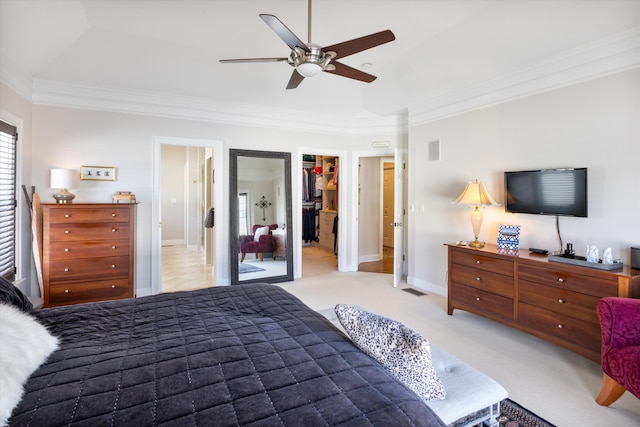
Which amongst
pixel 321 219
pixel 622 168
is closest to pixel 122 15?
pixel 622 168

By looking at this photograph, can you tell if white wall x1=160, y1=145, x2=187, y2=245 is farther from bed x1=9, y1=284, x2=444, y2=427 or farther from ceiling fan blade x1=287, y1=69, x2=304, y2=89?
bed x1=9, y1=284, x2=444, y2=427

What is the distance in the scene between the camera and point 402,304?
406cm

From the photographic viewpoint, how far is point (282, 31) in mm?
1990

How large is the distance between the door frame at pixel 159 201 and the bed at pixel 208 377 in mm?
2718

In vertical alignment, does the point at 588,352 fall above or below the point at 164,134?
below

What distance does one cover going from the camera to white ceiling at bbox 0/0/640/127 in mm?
2732

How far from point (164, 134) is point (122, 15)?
170 centimetres

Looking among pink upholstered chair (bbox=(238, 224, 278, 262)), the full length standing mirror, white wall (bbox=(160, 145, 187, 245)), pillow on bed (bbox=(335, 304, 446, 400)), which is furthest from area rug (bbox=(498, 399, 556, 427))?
white wall (bbox=(160, 145, 187, 245))

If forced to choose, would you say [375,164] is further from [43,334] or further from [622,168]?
[43,334]

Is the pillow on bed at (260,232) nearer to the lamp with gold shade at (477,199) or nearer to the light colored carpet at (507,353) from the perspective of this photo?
the light colored carpet at (507,353)

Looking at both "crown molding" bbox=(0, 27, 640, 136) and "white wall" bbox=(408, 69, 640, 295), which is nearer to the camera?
"white wall" bbox=(408, 69, 640, 295)

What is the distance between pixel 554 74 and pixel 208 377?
3840 mm

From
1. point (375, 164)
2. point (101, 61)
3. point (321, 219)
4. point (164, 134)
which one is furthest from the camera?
point (321, 219)

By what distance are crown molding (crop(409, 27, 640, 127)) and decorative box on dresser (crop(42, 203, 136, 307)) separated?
4165mm
